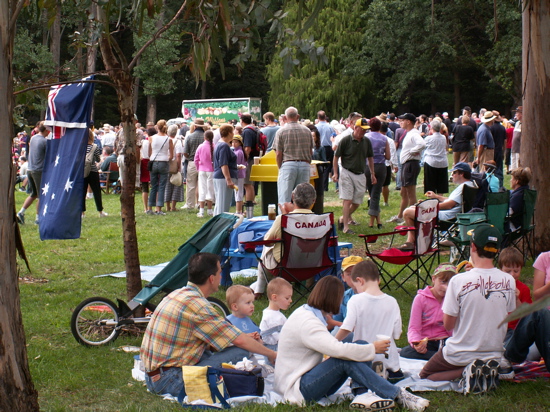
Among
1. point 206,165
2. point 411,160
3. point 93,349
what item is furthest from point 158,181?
point 93,349

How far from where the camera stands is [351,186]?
1182 cm

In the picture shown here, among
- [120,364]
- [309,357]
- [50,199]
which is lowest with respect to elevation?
[120,364]

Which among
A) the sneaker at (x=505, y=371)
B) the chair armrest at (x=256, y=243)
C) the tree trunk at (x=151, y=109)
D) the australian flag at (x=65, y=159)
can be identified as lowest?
the sneaker at (x=505, y=371)

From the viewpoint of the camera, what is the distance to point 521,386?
511 cm

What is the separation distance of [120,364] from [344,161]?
6.80 m

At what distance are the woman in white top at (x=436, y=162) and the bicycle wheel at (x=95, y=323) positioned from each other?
8.17 m

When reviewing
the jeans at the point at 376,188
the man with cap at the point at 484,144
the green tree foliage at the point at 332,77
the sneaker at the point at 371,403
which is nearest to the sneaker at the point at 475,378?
the sneaker at the point at 371,403

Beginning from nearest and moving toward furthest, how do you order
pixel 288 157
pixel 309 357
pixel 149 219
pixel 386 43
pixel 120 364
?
1. pixel 309 357
2. pixel 120 364
3. pixel 288 157
4. pixel 149 219
5. pixel 386 43

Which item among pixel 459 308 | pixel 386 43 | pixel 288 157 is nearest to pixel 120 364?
pixel 459 308

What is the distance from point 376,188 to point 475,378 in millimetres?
7731

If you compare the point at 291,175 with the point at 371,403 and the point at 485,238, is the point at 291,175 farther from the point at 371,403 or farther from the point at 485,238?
the point at 371,403

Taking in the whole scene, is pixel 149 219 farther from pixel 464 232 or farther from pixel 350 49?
pixel 350 49

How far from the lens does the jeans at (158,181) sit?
14.8 meters

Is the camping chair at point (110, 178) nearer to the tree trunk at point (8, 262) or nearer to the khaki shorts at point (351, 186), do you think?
the khaki shorts at point (351, 186)
